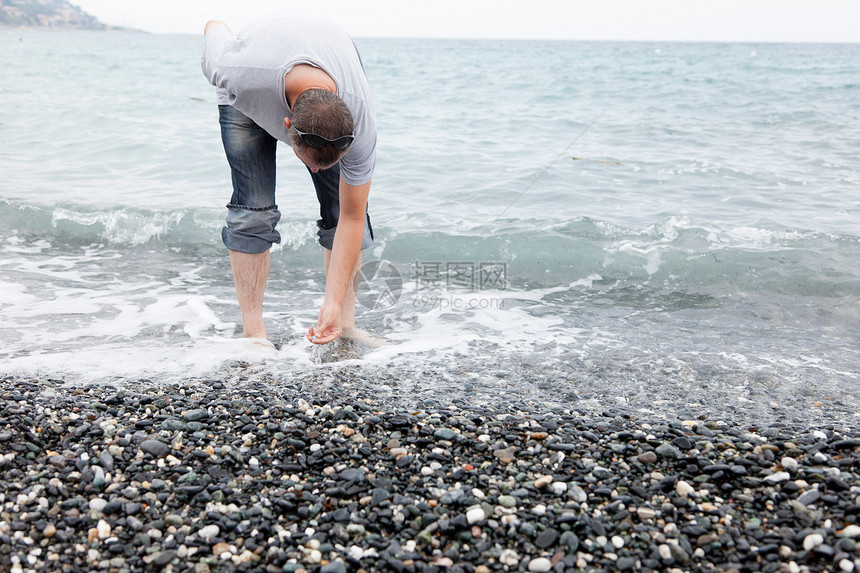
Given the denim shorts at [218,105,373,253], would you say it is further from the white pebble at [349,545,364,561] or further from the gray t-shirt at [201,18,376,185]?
the white pebble at [349,545,364,561]

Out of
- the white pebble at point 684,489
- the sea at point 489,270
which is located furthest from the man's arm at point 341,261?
the white pebble at point 684,489

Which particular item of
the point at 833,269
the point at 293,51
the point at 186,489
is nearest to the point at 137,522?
the point at 186,489

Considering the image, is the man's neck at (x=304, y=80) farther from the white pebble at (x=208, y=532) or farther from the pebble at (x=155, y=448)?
the white pebble at (x=208, y=532)

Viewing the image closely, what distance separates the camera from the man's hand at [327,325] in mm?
3379

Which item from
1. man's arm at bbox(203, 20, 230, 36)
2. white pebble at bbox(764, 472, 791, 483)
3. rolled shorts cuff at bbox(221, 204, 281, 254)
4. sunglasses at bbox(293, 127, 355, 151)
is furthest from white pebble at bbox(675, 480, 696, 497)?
man's arm at bbox(203, 20, 230, 36)

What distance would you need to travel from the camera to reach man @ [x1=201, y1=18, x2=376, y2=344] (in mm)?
2643

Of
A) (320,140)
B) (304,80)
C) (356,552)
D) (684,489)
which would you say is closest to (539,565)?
(356,552)

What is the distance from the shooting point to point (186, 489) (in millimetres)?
2277

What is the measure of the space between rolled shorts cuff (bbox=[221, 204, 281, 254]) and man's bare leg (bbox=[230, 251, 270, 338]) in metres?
0.06

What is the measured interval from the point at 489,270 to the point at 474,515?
150 inches

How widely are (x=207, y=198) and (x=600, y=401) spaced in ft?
19.5

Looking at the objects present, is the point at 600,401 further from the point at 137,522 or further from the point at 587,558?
the point at 137,522

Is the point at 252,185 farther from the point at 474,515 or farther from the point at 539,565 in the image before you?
the point at 539,565

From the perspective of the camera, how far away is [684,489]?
230 centimetres
